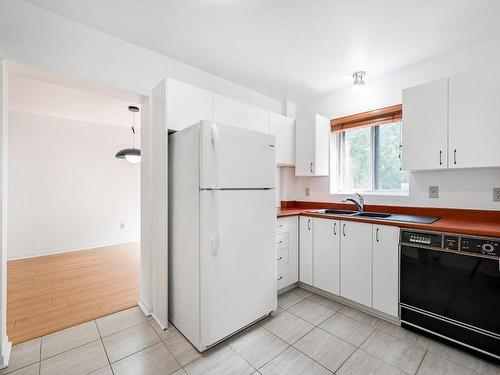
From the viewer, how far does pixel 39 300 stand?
2469 millimetres

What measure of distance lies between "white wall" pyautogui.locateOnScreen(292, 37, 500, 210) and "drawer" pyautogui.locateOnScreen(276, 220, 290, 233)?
873 millimetres

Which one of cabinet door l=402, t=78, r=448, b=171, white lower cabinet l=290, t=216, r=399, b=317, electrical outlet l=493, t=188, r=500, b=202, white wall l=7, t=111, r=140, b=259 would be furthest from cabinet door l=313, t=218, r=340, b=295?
white wall l=7, t=111, r=140, b=259

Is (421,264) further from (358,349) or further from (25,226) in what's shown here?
(25,226)

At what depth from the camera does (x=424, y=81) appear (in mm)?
2357

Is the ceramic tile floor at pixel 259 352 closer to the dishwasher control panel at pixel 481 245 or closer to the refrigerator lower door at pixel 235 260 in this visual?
the refrigerator lower door at pixel 235 260

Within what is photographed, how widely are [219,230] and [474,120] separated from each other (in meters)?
2.17

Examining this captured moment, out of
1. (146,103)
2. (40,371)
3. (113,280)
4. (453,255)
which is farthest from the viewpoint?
(113,280)

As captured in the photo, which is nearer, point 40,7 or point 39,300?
point 40,7

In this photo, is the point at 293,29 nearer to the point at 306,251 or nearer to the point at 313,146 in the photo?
the point at 313,146

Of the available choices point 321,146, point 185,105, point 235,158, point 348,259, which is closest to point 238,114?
point 185,105

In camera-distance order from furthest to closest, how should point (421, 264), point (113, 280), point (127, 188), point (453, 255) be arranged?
point (127, 188), point (113, 280), point (421, 264), point (453, 255)

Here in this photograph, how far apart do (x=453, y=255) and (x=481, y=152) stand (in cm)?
86

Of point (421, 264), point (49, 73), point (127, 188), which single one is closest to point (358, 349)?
point (421, 264)

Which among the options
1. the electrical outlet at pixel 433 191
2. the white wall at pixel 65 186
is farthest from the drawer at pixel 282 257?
the white wall at pixel 65 186
